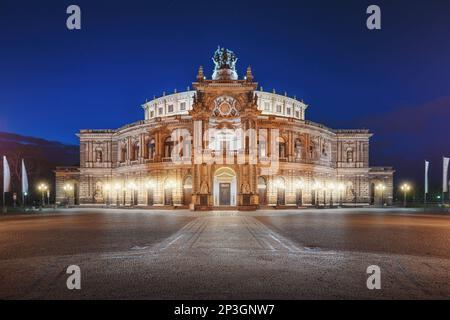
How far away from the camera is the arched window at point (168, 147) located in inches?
2657

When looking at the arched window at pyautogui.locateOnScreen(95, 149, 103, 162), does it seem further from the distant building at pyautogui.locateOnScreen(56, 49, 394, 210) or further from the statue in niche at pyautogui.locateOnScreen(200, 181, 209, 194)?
the statue in niche at pyautogui.locateOnScreen(200, 181, 209, 194)

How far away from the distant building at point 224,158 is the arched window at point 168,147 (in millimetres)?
176

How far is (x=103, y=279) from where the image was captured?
1059 cm

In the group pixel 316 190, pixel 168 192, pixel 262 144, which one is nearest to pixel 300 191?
pixel 316 190

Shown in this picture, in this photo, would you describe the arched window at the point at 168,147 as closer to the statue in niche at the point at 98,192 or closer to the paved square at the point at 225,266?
the statue in niche at the point at 98,192

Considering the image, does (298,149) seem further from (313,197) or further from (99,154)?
(99,154)

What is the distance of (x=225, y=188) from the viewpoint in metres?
61.4

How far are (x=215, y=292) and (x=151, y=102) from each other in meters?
73.5

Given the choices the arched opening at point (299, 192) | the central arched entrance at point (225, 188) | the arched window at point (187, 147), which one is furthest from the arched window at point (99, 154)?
the arched opening at point (299, 192)

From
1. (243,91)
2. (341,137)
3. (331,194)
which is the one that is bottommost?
(331,194)

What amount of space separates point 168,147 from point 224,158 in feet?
Result: 47.9

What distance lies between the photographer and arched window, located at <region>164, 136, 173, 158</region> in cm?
6750
